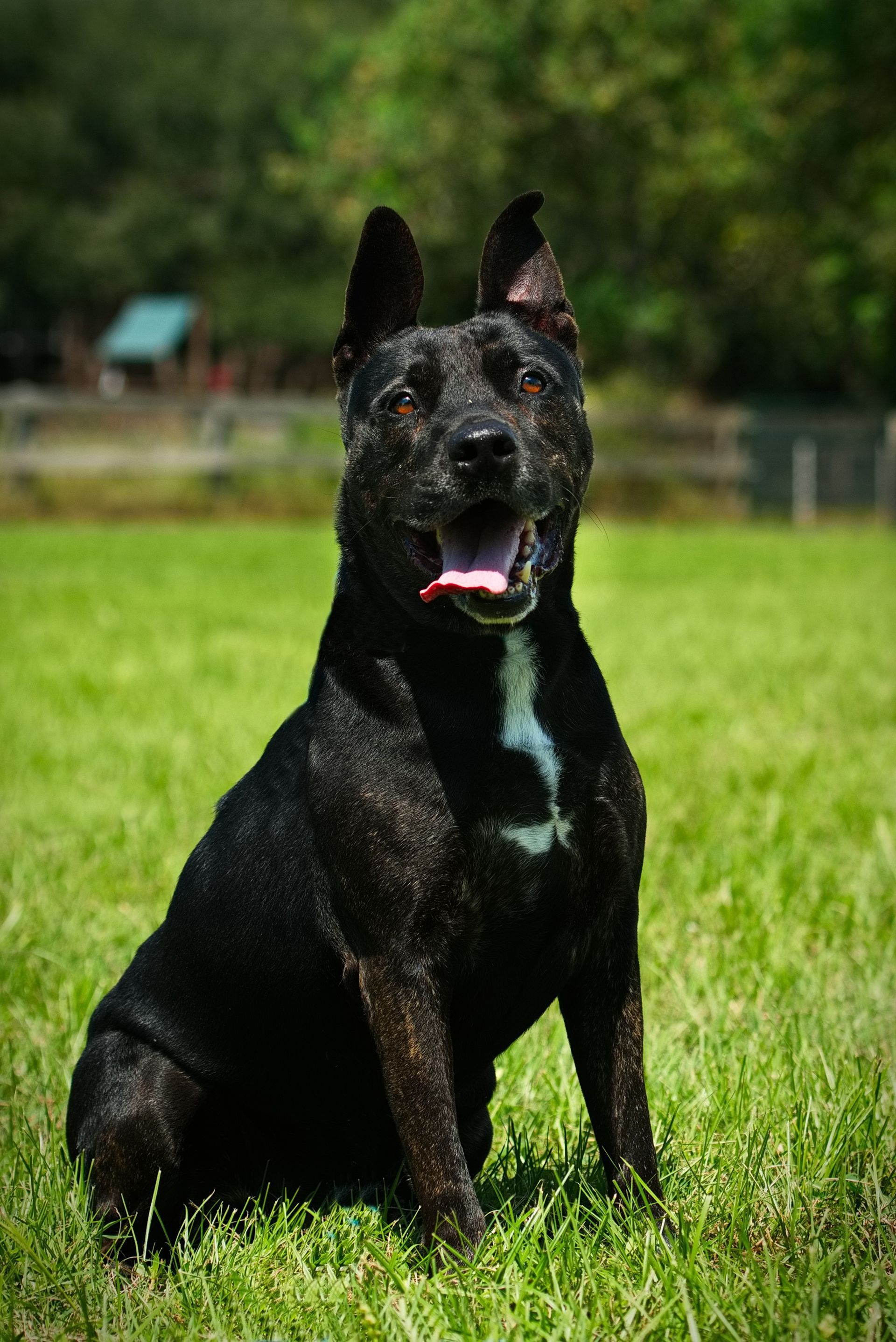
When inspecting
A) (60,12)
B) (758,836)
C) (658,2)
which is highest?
(60,12)

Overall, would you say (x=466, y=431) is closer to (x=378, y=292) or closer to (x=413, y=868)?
(x=378, y=292)

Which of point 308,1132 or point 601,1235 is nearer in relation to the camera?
point 601,1235

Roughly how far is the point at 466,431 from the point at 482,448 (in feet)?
0.14

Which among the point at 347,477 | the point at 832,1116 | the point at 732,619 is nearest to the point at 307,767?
the point at 347,477

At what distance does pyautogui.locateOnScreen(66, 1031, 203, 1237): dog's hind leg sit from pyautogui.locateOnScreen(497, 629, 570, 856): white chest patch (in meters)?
0.81

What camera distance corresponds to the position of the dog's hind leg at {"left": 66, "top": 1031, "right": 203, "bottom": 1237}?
7.75 feet

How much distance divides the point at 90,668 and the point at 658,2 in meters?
21.1

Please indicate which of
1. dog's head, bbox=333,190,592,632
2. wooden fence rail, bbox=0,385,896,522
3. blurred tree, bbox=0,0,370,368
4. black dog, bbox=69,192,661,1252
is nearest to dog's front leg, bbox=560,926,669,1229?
black dog, bbox=69,192,661,1252

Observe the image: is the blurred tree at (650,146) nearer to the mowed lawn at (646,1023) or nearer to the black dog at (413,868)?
the mowed lawn at (646,1023)

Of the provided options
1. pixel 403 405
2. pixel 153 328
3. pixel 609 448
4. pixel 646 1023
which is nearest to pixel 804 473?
pixel 609 448

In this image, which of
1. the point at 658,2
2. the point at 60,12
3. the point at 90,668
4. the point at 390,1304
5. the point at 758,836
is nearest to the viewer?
the point at 390,1304

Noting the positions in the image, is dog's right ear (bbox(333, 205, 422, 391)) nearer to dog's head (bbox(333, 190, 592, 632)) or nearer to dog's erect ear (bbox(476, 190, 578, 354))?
dog's head (bbox(333, 190, 592, 632))

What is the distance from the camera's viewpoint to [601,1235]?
7.32ft

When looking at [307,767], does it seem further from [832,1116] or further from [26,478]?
[26,478]
